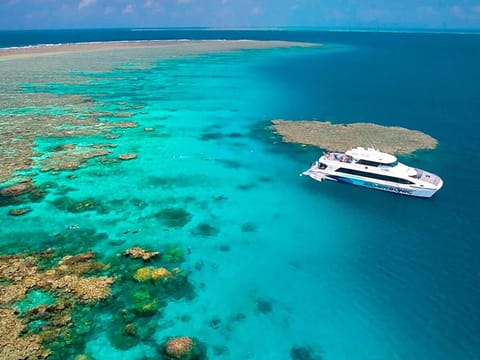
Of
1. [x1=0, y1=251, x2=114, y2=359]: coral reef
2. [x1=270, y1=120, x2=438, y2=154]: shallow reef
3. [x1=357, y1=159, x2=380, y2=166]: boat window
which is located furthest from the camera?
[x1=270, y1=120, x2=438, y2=154]: shallow reef

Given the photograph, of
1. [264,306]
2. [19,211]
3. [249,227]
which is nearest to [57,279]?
[19,211]

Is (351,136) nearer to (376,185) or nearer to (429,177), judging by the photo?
(376,185)

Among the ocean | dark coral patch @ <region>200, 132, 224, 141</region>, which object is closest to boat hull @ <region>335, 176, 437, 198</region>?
the ocean

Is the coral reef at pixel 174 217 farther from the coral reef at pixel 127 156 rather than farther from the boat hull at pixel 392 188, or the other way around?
the boat hull at pixel 392 188

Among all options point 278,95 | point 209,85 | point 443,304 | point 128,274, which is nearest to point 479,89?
point 278,95

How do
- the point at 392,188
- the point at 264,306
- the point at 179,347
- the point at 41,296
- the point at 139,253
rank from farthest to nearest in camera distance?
1. the point at 392,188
2. the point at 139,253
3. the point at 264,306
4. the point at 41,296
5. the point at 179,347

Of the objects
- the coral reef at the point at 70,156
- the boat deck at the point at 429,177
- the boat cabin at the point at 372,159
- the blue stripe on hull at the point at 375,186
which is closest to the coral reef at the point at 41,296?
the coral reef at the point at 70,156

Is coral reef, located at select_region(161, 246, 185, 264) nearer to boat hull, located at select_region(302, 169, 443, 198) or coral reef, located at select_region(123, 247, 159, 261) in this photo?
coral reef, located at select_region(123, 247, 159, 261)
